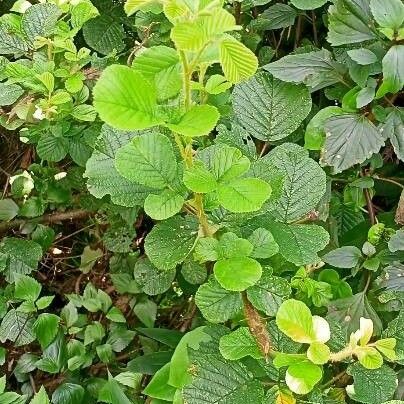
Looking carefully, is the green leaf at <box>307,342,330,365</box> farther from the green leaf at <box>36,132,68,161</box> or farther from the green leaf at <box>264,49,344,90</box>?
the green leaf at <box>36,132,68,161</box>

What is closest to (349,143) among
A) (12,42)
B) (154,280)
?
(154,280)

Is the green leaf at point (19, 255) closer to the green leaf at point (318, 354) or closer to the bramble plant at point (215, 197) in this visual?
the bramble plant at point (215, 197)

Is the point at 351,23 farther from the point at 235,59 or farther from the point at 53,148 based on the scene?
the point at 53,148

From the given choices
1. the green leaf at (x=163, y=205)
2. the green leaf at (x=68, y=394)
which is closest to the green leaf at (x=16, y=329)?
the green leaf at (x=68, y=394)

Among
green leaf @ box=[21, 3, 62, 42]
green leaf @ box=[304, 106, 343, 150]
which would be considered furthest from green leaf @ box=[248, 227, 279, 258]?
green leaf @ box=[21, 3, 62, 42]

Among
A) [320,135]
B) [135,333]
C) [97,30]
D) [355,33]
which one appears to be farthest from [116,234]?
[355,33]

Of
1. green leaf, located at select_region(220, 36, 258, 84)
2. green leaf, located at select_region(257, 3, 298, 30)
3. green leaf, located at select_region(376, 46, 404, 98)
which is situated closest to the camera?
green leaf, located at select_region(220, 36, 258, 84)

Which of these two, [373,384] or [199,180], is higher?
[199,180]
